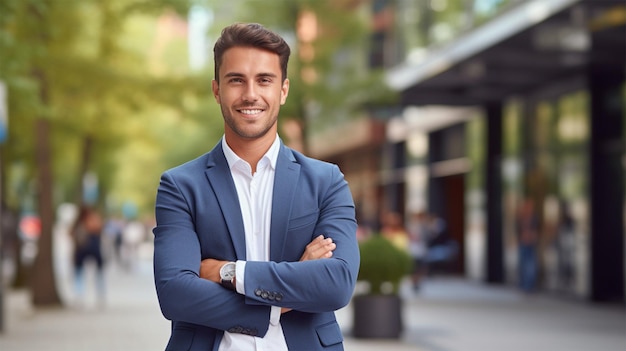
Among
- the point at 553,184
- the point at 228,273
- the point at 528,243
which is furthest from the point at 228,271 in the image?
the point at 553,184

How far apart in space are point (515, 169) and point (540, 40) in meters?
8.53

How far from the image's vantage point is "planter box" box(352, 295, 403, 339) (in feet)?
51.8

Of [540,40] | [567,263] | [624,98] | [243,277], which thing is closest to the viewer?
[243,277]

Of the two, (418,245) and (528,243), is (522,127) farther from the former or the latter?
(528,243)

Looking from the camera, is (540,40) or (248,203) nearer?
(248,203)

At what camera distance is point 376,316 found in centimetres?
1580

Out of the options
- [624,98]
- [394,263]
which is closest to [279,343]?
[394,263]

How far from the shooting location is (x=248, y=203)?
11.5 feet

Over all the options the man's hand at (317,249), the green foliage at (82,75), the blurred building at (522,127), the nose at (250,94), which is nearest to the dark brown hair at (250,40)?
the nose at (250,94)

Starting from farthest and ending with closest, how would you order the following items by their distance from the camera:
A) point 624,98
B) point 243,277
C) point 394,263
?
point 624,98, point 394,263, point 243,277

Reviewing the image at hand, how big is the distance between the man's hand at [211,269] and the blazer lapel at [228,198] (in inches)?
2.4

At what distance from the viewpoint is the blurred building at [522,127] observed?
69.9 feet

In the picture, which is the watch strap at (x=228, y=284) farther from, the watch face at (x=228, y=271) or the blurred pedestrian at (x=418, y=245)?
the blurred pedestrian at (x=418, y=245)

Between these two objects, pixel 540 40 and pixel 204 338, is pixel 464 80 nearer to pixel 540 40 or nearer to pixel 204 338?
pixel 540 40
